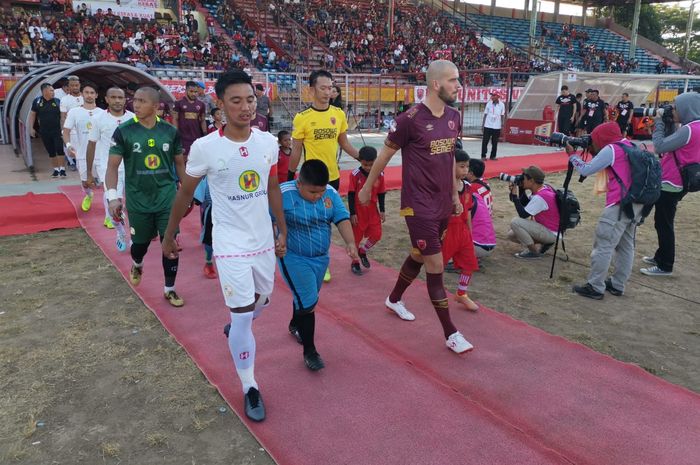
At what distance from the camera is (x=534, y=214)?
6258 mm

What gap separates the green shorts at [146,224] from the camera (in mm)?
4719

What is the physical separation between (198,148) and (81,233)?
5.47 meters

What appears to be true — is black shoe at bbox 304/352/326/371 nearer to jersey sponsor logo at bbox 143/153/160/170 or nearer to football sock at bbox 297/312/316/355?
football sock at bbox 297/312/316/355

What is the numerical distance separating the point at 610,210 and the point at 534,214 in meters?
1.40

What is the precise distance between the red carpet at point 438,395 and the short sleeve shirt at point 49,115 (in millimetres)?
8718

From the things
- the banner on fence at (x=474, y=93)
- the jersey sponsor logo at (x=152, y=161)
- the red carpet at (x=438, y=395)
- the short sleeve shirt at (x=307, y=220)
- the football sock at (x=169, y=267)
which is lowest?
the red carpet at (x=438, y=395)

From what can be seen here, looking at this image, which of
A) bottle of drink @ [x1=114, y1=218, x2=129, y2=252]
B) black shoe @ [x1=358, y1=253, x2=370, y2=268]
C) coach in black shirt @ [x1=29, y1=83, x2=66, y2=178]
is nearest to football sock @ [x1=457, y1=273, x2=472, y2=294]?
black shoe @ [x1=358, y1=253, x2=370, y2=268]

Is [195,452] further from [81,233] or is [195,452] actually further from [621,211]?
[81,233]

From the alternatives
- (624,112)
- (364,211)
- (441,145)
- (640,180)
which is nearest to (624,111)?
(624,112)

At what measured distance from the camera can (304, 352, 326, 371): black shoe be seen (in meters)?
3.69

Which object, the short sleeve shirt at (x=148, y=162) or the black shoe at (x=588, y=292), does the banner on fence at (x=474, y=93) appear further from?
the short sleeve shirt at (x=148, y=162)

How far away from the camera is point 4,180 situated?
10461mm

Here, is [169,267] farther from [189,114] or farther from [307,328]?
[189,114]

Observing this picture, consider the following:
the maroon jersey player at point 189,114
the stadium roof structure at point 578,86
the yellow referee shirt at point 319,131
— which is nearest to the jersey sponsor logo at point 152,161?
the yellow referee shirt at point 319,131
